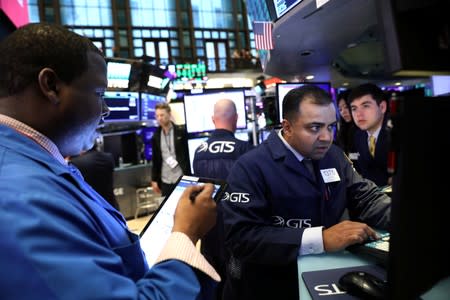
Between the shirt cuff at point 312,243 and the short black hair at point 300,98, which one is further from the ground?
the short black hair at point 300,98

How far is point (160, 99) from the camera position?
8570 mm

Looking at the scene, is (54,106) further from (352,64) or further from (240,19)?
(240,19)

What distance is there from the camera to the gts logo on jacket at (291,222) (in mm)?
1563

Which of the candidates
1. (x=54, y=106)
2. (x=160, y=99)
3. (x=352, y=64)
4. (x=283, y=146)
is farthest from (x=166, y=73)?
(x=54, y=106)

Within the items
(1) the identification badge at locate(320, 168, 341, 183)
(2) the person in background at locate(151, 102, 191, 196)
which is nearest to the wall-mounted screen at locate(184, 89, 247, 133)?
(2) the person in background at locate(151, 102, 191, 196)

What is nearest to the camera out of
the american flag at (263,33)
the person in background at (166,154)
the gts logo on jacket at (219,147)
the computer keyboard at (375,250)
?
the computer keyboard at (375,250)

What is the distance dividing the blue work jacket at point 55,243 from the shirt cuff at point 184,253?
16 millimetres

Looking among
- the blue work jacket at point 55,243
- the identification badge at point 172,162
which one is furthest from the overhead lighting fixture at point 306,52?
the blue work jacket at point 55,243

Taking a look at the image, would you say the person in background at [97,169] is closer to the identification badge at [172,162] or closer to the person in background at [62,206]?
the identification badge at [172,162]

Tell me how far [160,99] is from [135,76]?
1.52m

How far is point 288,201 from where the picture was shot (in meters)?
1.56

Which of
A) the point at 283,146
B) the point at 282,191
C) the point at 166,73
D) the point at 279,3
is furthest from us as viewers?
the point at 166,73

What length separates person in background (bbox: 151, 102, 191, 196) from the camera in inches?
186

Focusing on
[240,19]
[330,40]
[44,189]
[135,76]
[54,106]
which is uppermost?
[240,19]
